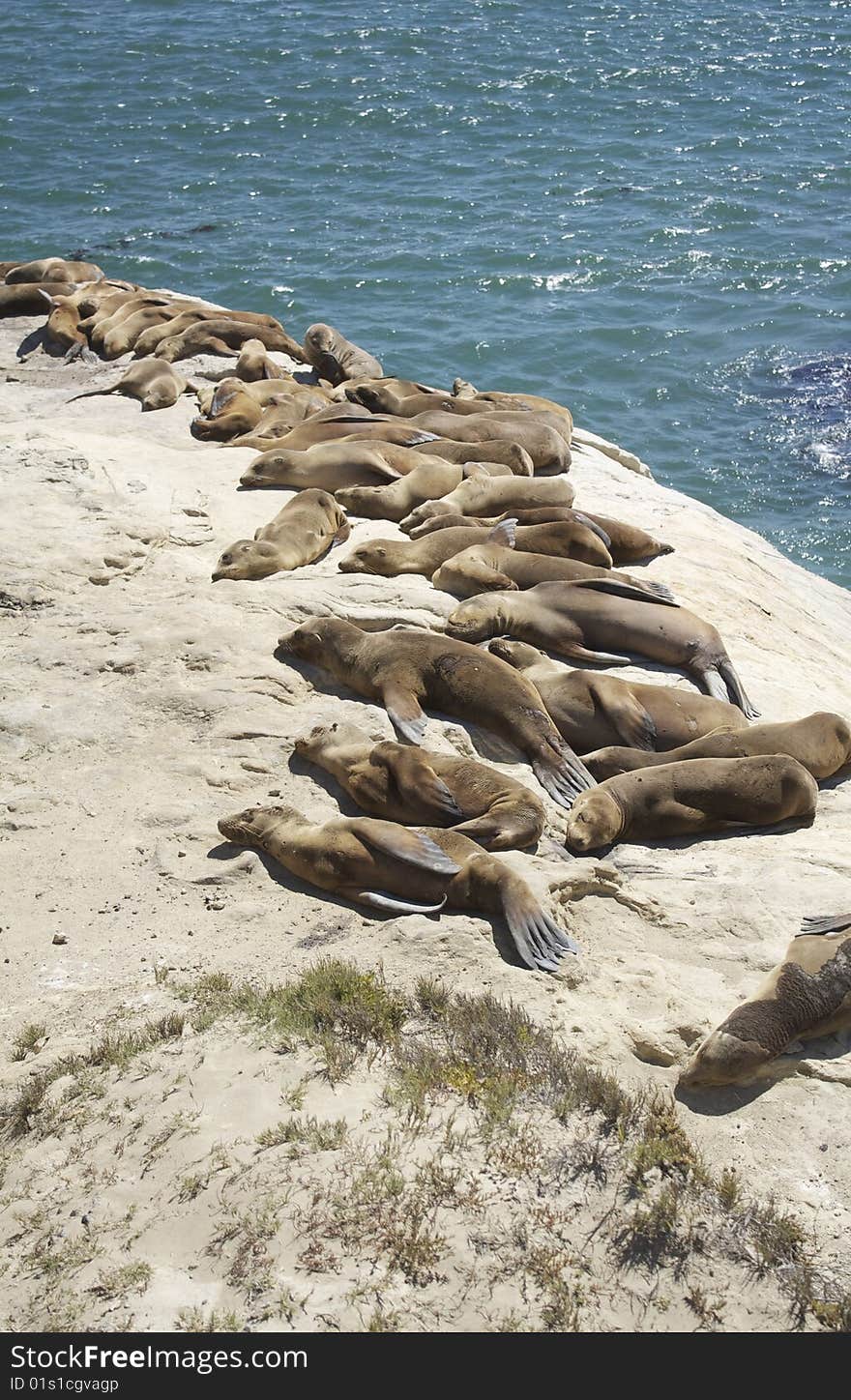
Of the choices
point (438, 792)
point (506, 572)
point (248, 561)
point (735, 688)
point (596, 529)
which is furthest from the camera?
point (596, 529)

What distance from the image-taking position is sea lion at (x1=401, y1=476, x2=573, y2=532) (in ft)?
30.4

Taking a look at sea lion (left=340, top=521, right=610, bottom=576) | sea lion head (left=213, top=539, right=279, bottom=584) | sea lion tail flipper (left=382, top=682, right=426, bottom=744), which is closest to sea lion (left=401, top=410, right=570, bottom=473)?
sea lion (left=340, top=521, right=610, bottom=576)

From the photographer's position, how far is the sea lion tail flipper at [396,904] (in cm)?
528

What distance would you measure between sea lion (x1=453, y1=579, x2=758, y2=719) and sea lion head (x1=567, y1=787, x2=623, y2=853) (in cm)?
166

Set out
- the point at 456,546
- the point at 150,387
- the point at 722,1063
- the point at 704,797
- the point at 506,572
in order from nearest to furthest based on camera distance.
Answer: the point at 722,1063, the point at 704,797, the point at 506,572, the point at 456,546, the point at 150,387

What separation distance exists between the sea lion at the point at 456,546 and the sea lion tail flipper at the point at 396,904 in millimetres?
3342

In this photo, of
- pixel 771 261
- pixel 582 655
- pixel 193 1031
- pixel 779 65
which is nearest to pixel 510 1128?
pixel 193 1031

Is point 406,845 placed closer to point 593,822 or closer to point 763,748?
point 593,822

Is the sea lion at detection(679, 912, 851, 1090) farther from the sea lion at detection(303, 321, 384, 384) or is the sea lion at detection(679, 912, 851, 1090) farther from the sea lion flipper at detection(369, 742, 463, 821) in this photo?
the sea lion at detection(303, 321, 384, 384)

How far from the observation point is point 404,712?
6.55m

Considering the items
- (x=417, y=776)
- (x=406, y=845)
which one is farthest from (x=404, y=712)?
(x=406, y=845)

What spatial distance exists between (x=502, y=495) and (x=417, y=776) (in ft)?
13.1

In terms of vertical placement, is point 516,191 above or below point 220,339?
above
